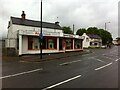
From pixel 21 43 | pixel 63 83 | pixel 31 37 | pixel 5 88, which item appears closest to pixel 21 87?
pixel 5 88

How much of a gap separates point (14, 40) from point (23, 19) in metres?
7.97

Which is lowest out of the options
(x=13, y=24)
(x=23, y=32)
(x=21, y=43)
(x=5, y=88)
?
(x=5, y=88)

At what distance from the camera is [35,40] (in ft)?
89.0

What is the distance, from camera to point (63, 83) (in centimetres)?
816

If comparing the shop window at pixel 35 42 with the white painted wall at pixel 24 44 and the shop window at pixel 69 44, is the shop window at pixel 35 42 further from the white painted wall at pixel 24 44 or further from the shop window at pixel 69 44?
the shop window at pixel 69 44

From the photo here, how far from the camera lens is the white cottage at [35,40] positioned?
25375 millimetres

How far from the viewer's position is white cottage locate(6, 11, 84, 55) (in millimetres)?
25375

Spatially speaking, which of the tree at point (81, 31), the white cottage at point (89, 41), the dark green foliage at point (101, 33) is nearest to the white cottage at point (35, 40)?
the white cottage at point (89, 41)

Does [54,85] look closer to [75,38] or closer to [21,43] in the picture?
[21,43]

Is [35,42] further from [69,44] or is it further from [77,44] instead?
[77,44]

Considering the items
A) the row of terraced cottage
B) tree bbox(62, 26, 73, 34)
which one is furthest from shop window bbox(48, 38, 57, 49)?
tree bbox(62, 26, 73, 34)

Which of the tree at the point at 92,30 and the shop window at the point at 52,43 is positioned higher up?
the tree at the point at 92,30

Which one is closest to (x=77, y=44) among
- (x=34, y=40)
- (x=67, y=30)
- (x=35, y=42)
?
(x=35, y=42)

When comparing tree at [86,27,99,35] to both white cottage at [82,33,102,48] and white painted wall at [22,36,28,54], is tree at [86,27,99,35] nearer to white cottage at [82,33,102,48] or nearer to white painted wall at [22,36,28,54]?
white cottage at [82,33,102,48]
